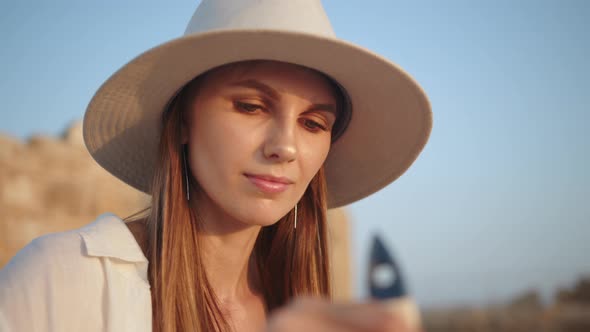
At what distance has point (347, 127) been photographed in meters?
2.72

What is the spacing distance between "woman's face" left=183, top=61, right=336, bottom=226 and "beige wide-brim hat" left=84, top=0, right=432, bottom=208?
8 centimetres

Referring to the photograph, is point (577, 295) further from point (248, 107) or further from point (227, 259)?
point (248, 107)

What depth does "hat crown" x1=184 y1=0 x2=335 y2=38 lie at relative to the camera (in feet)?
6.48

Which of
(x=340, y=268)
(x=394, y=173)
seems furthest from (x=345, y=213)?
(x=394, y=173)

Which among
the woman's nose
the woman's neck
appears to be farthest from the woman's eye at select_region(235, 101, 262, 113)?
the woman's neck

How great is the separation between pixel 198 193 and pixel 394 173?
3.48ft

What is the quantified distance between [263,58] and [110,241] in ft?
Result: 2.91

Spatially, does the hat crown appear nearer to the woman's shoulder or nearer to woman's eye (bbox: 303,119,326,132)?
woman's eye (bbox: 303,119,326,132)

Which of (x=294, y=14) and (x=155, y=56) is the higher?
(x=294, y=14)

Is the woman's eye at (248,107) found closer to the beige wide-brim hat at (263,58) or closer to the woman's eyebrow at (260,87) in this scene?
the woman's eyebrow at (260,87)

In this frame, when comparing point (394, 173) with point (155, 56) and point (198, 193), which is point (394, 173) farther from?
point (155, 56)

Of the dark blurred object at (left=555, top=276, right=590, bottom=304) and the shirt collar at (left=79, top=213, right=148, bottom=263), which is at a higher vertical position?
the shirt collar at (left=79, top=213, right=148, bottom=263)

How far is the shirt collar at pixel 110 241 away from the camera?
1.86m

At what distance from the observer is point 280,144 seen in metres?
1.97
